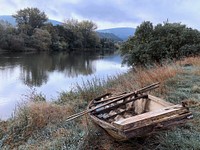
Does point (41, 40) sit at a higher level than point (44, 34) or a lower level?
lower

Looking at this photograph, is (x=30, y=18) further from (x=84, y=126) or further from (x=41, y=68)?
(x=84, y=126)

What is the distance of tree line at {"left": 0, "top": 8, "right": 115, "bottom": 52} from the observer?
38.7 meters

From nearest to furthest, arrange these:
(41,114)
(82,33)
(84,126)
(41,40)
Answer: (84,126), (41,114), (41,40), (82,33)

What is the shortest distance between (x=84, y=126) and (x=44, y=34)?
42184 mm

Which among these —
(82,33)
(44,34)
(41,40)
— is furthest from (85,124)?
(82,33)

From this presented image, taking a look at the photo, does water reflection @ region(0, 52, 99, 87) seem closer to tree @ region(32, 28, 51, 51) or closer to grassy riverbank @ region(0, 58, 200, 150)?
grassy riverbank @ region(0, 58, 200, 150)

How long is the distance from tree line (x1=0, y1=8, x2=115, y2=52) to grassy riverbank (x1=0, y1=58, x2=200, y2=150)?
33800 mm

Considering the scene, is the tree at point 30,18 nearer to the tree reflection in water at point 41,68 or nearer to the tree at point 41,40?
the tree at point 41,40

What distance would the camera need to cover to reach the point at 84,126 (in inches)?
157

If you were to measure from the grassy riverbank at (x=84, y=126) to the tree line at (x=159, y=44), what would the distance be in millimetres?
5868

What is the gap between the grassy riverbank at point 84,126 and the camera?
324cm

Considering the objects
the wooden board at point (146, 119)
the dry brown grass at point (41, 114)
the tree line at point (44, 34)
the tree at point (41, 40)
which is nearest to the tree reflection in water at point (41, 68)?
the dry brown grass at point (41, 114)

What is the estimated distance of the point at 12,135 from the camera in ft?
14.7

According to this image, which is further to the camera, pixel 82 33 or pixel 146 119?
pixel 82 33
